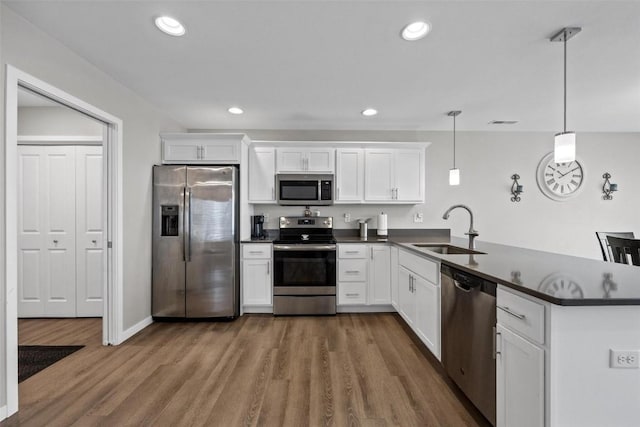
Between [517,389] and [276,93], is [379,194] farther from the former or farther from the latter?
[517,389]

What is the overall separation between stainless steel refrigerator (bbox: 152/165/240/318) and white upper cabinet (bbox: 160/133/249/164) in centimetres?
23

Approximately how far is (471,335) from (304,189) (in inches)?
103

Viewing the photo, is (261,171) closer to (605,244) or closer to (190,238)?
(190,238)

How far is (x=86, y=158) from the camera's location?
3447 millimetres

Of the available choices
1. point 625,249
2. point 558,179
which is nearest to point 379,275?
point 625,249

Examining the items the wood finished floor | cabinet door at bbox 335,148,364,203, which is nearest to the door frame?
the wood finished floor

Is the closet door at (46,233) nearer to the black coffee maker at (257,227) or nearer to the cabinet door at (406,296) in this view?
the black coffee maker at (257,227)

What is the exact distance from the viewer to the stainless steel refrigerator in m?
3.33

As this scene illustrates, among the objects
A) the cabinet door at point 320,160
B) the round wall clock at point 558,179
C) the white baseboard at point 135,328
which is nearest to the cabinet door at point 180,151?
the cabinet door at point 320,160

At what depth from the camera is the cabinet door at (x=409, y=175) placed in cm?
396

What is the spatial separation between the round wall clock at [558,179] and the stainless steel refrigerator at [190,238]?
432cm

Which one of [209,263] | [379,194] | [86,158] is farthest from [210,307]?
[379,194]

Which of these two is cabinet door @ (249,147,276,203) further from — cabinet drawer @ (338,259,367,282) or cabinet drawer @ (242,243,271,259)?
cabinet drawer @ (338,259,367,282)

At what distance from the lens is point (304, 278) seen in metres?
3.55
